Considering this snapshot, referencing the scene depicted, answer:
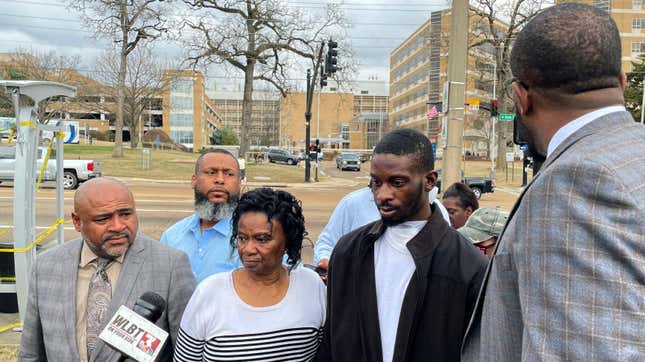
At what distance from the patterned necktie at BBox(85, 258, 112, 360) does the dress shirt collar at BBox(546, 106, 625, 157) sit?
194 cm

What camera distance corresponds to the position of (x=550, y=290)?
109 centimetres

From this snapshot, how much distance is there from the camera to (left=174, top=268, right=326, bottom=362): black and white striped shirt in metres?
1.96

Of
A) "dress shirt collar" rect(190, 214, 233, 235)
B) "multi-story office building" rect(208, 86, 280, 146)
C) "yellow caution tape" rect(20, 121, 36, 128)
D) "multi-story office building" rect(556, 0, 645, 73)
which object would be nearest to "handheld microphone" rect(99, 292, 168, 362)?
"dress shirt collar" rect(190, 214, 233, 235)

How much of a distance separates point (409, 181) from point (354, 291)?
0.49 m

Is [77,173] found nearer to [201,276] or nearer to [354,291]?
[201,276]

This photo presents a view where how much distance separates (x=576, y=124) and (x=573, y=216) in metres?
0.26

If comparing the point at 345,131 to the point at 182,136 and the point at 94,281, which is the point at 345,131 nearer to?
the point at 182,136

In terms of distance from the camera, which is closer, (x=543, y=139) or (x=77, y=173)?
(x=543, y=139)

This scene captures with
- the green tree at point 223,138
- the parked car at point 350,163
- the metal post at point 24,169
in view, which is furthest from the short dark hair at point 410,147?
the green tree at point 223,138

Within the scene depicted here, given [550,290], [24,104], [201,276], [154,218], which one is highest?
[24,104]

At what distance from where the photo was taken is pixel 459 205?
4.59 metres

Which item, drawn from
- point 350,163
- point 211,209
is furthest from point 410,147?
point 350,163

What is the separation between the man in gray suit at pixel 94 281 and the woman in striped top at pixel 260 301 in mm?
358

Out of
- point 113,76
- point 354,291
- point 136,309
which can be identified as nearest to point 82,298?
point 136,309
